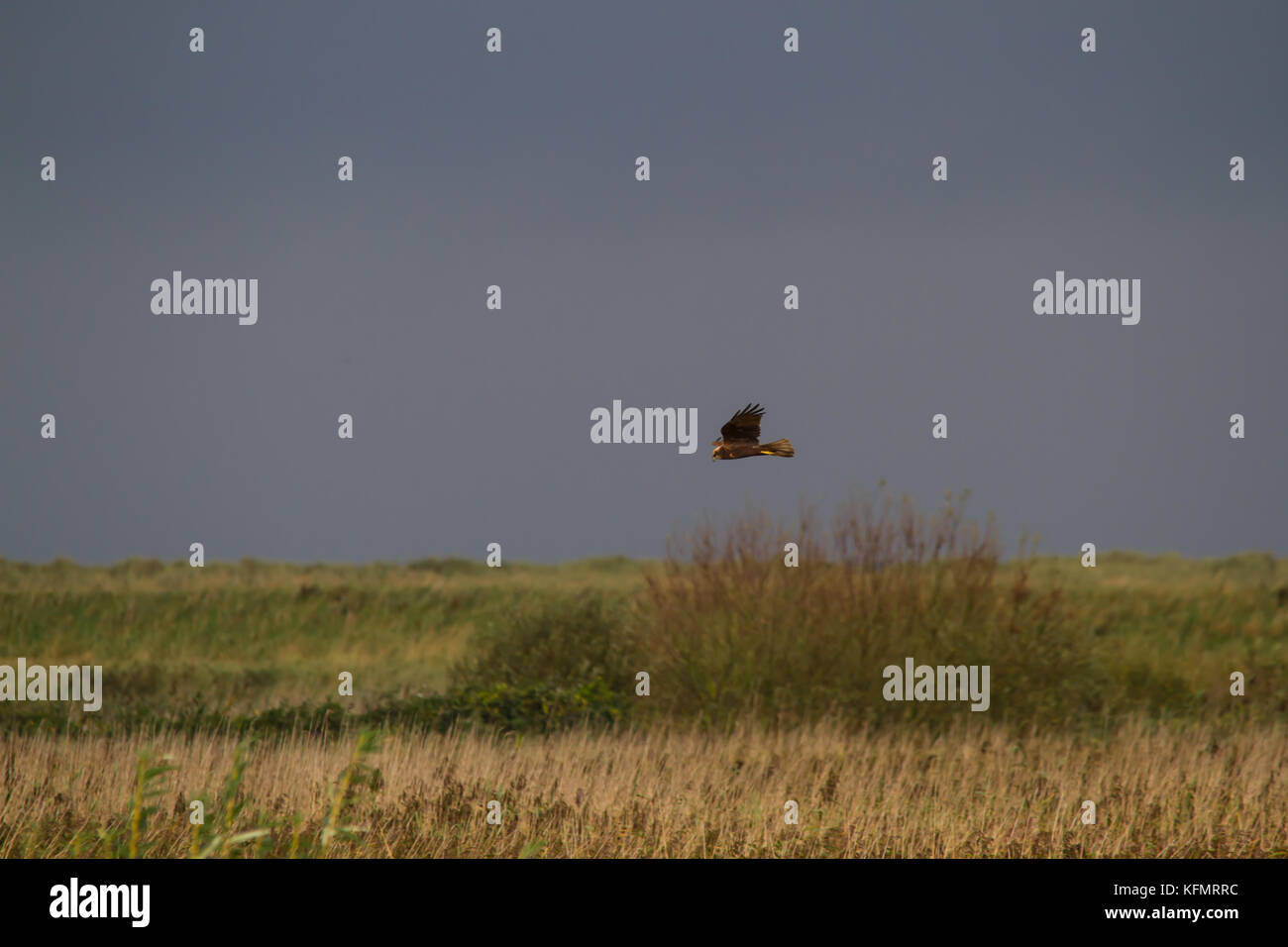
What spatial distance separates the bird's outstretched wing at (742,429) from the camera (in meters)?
6.85

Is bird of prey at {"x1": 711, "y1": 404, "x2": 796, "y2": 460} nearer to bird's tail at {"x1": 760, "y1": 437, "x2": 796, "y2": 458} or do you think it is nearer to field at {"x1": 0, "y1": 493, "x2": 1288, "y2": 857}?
bird's tail at {"x1": 760, "y1": 437, "x2": 796, "y2": 458}

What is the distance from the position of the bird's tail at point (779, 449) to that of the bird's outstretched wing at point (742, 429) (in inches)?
9.2

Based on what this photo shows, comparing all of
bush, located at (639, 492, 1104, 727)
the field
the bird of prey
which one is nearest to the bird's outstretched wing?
the bird of prey

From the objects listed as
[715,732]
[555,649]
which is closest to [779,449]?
[715,732]

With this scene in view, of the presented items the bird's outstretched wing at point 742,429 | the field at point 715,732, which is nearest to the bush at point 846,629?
the field at point 715,732

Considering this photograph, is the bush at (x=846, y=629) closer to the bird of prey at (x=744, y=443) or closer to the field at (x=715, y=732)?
the field at (x=715, y=732)

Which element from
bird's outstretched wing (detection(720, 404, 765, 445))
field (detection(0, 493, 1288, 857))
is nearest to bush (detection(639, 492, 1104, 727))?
field (detection(0, 493, 1288, 857))

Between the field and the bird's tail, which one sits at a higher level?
the bird's tail

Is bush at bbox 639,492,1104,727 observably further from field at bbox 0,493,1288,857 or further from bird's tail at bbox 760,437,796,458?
bird's tail at bbox 760,437,796,458

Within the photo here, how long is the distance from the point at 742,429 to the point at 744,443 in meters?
0.20

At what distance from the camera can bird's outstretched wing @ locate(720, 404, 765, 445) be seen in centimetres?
685

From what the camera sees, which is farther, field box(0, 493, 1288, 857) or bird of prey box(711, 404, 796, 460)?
field box(0, 493, 1288, 857)

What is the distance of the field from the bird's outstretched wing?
254 centimetres
